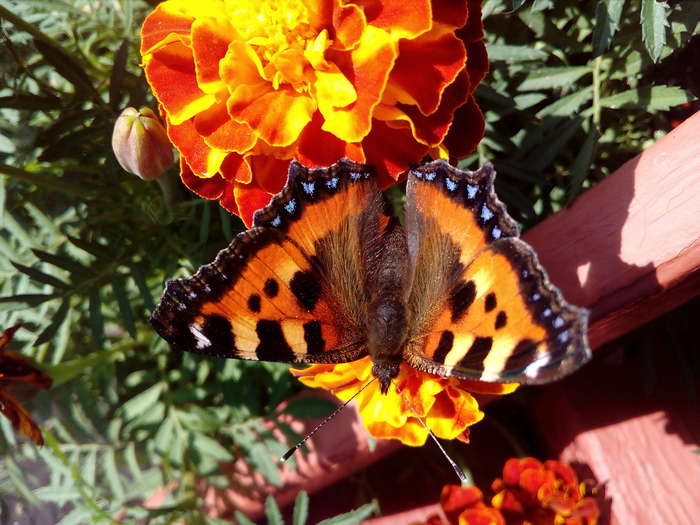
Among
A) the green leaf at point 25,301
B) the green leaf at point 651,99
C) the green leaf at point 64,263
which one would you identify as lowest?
the green leaf at point 651,99

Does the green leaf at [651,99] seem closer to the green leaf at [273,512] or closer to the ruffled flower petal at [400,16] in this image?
the ruffled flower petal at [400,16]

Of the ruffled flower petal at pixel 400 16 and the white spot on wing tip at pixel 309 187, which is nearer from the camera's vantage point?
the ruffled flower petal at pixel 400 16

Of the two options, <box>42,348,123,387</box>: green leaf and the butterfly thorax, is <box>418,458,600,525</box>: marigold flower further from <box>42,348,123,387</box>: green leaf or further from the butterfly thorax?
<box>42,348,123,387</box>: green leaf

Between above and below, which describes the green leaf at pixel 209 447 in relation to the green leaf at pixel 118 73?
below

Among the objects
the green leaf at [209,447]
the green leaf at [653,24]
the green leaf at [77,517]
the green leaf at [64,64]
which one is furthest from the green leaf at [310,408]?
the green leaf at [653,24]

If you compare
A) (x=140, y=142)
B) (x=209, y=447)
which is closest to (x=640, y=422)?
(x=209, y=447)

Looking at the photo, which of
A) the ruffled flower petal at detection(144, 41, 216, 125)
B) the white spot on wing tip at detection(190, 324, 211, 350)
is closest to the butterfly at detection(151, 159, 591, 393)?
the white spot on wing tip at detection(190, 324, 211, 350)

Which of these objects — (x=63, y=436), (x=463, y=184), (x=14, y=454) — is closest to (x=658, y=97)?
(x=463, y=184)

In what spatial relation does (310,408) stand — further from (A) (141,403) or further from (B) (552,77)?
(B) (552,77)

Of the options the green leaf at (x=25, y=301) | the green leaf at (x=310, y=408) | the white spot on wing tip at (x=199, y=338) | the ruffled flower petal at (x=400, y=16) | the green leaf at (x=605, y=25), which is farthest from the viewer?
the green leaf at (x=310, y=408)
